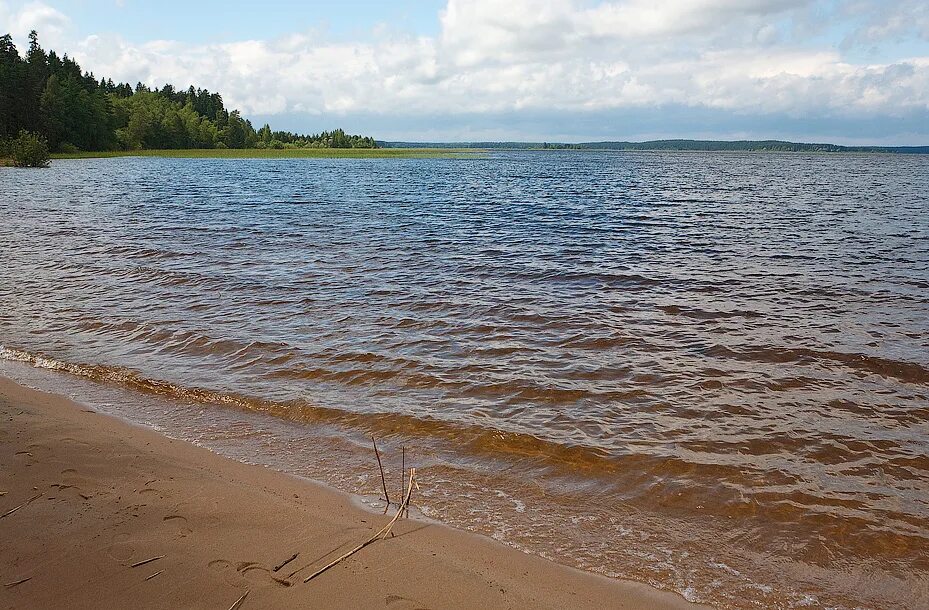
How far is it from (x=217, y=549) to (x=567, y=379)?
17.7 ft

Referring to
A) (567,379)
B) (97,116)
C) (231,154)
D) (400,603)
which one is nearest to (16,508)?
(400,603)

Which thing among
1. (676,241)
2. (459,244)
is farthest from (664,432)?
(676,241)

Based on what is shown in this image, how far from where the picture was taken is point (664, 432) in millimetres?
6820

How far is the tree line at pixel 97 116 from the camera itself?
286 ft

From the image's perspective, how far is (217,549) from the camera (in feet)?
13.0

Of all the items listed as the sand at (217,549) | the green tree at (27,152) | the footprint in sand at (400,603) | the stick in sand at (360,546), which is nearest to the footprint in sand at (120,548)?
the sand at (217,549)

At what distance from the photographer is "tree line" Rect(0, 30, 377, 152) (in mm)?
87188

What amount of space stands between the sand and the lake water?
468mm

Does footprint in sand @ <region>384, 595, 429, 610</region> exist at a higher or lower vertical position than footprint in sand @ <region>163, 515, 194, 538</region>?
lower

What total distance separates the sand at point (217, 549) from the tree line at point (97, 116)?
271 feet

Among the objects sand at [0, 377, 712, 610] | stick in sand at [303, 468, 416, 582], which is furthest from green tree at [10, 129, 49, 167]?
stick in sand at [303, 468, 416, 582]

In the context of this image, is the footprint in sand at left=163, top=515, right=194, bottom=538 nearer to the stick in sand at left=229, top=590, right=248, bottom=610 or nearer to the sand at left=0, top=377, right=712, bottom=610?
the sand at left=0, top=377, right=712, bottom=610

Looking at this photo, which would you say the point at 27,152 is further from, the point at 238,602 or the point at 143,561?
the point at 238,602

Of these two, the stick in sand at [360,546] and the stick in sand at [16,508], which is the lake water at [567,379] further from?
the stick in sand at [16,508]
